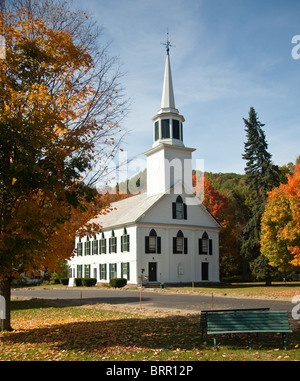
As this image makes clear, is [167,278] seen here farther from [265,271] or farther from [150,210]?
[265,271]

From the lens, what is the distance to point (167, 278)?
3903 centimetres

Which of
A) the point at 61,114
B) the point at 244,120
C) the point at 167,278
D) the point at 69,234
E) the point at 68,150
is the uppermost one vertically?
the point at 244,120

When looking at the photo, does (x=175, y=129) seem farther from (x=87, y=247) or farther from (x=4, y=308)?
(x=4, y=308)

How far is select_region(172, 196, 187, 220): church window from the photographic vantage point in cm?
4106

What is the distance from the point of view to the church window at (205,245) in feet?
138

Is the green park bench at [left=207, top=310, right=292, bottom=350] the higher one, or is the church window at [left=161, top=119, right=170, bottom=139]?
the church window at [left=161, top=119, right=170, bottom=139]

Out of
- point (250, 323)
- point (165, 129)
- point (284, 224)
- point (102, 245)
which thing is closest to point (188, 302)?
point (250, 323)

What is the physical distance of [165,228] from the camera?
1581 inches

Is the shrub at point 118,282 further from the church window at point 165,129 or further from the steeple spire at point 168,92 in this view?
the steeple spire at point 168,92

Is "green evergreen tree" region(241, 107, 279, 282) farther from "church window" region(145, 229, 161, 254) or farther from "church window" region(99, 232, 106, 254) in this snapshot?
"church window" region(99, 232, 106, 254)

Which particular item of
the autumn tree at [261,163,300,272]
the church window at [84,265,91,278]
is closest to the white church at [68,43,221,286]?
the church window at [84,265,91,278]

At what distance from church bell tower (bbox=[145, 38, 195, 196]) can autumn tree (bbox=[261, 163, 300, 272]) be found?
39.3 feet
